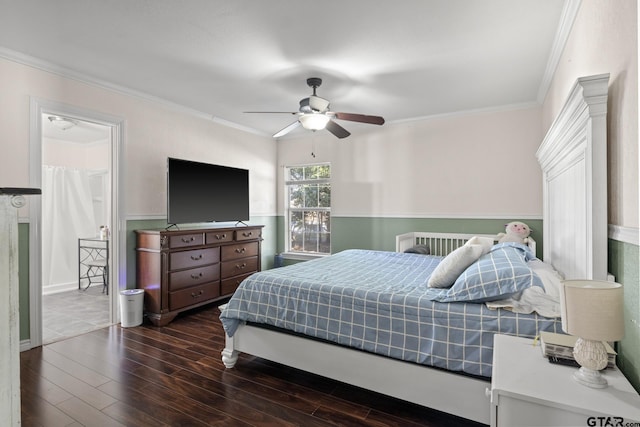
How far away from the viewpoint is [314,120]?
320 centimetres

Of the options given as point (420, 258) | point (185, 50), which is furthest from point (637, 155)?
point (185, 50)

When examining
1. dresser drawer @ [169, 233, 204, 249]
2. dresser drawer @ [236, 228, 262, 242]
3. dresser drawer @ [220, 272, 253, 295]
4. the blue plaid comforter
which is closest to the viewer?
the blue plaid comforter

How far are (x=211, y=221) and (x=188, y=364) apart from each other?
200 cm

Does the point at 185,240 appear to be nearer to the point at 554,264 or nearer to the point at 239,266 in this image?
the point at 239,266

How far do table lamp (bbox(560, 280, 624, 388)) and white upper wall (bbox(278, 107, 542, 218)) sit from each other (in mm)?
3184

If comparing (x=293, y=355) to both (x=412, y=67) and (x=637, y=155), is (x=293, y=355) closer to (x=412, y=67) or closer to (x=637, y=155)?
(x=637, y=155)

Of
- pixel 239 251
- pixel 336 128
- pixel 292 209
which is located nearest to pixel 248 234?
pixel 239 251

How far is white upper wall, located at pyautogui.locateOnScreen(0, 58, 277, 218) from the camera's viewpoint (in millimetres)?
2793

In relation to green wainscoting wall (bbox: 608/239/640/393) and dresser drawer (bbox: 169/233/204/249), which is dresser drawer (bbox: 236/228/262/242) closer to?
dresser drawer (bbox: 169/233/204/249)

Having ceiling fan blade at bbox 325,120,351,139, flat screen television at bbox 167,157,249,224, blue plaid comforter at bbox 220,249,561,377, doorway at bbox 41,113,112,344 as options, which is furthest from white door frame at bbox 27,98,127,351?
ceiling fan blade at bbox 325,120,351,139

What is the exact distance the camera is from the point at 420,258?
3469 mm

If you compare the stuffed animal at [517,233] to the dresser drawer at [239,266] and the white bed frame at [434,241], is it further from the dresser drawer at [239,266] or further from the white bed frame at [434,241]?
the dresser drawer at [239,266]

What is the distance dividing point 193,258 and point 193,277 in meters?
0.22

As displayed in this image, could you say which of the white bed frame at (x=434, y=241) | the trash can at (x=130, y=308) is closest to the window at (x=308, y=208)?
the white bed frame at (x=434, y=241)
